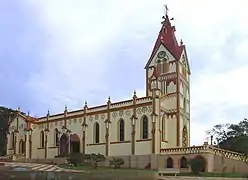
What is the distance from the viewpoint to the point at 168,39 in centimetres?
5431

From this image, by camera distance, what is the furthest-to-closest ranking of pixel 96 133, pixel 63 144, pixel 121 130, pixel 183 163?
pixel 63 144, pixel 96 133, pixel 121 130, pixel 183 163

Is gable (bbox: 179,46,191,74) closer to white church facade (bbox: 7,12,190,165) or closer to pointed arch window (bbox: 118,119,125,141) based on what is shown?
white church facade (bbox: 7,12,190,165)

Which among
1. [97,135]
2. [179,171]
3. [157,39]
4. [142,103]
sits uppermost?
[157,39]

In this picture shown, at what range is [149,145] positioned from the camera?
4531cm

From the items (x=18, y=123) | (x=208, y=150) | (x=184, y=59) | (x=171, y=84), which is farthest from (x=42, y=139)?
(x=208, y=150)

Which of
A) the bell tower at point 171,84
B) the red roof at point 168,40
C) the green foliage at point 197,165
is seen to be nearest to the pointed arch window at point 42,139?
the bell tower at point 171,84

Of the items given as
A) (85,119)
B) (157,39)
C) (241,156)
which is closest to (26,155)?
(85,119)

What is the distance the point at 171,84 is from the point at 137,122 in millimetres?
6780

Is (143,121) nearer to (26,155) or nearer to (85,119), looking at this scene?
(85,119)

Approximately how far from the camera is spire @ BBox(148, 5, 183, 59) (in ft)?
171

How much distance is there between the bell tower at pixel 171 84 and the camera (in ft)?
155

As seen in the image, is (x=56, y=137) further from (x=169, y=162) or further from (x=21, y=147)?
(x=169, y=162)

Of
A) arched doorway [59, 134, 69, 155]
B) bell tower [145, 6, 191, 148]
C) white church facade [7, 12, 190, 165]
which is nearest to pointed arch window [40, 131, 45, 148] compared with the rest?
white church facade [7, 12, 190, 165]

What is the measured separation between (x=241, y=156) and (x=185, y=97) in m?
11.0
